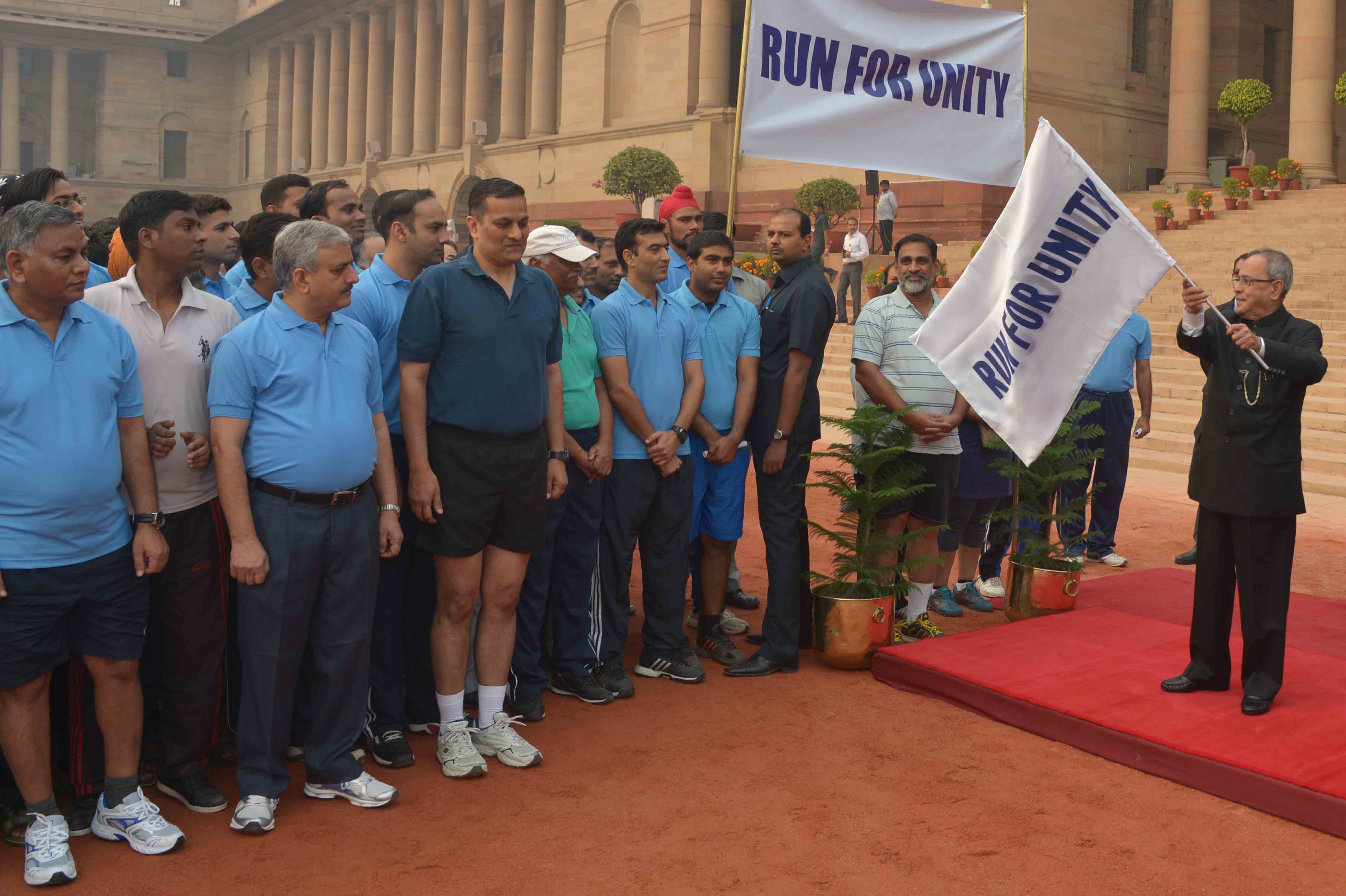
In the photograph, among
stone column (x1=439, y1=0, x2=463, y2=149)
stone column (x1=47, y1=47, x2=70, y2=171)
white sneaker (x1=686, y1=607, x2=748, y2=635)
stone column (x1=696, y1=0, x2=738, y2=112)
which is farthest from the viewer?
stone column (x1=47, y1=47, x2=70, y2=171)

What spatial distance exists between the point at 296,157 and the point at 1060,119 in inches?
1513

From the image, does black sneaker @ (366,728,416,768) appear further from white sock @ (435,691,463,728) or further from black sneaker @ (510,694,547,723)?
black sneaker @ (510,694,547,723)

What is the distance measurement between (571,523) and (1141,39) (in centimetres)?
2747

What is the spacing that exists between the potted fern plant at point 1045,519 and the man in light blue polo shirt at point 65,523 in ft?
15.5

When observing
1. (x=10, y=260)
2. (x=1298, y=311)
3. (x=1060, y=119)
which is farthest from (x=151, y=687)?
(x=1060, y=119)

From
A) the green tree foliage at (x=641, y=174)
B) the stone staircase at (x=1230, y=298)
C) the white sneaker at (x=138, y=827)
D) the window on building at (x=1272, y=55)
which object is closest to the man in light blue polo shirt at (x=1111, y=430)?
the stone staircase at (x=1230, y=298)

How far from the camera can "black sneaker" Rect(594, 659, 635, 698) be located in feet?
18.4

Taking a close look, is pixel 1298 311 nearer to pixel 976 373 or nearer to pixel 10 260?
pixel 976 373

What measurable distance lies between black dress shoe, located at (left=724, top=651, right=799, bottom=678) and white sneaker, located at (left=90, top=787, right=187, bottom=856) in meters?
2.74

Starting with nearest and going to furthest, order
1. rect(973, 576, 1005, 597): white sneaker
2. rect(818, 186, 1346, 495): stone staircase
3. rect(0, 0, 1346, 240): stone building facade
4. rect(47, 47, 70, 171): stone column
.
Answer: rect(973, 576, 1005, 597): white sneaker
rect(818, 186, 1346, 495): stone staircase
rect(0, 0, 1346, 240): stone building facade
rect(47, 47, 70, 171): stone column

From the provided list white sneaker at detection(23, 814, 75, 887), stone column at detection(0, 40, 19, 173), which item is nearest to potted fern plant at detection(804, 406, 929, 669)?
white sneaker at detection(23, 814, 75, 887)

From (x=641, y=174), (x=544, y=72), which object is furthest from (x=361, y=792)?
(x=544, y=72)

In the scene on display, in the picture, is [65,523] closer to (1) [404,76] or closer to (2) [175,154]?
(1) [404,76]

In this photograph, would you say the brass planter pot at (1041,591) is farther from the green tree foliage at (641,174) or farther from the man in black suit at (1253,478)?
the green tree foliage at (641,174)
